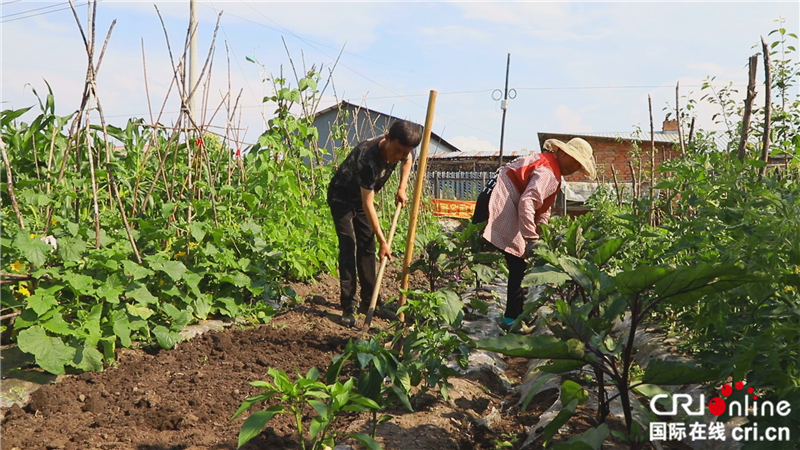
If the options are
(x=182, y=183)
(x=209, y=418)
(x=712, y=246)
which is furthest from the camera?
(x=182, y=183)

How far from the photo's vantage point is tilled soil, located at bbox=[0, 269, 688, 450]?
8.79ft

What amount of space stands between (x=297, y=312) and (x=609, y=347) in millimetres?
3176

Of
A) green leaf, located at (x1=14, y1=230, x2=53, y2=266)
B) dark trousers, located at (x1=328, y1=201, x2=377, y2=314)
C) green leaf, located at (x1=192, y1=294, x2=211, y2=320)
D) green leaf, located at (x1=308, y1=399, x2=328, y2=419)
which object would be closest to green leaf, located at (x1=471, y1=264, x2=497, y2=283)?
dark trousers, located at (x1=328, y1=201, x2=377, y2=314)

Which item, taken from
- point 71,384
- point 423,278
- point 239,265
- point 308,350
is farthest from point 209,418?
point 423,278

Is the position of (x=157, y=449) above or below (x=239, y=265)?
below

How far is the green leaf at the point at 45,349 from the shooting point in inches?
122

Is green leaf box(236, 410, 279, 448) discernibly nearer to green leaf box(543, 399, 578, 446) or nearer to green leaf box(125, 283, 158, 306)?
green leaf box(543, 399, 578, 446)

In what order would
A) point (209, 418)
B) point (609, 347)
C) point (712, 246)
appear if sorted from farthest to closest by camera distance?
point (209, 418)
point (712, 246)
point (609, 347)

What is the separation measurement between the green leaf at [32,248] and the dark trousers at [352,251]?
7.07ft

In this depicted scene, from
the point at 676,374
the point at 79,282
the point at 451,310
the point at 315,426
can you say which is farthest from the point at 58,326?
the point at 676,374

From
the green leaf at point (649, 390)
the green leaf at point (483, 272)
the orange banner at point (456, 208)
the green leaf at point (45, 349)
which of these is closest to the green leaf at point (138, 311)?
the green leaf at point (45, 349)

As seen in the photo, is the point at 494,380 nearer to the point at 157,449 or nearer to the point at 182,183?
the point at 157,449

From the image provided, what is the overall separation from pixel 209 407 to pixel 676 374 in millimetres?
2110

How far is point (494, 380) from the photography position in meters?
3.95
